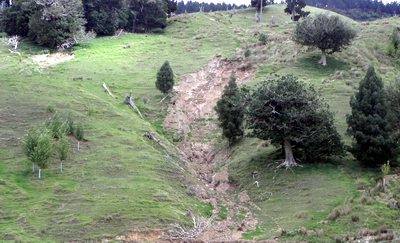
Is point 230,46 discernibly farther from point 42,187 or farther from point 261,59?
point 42,187

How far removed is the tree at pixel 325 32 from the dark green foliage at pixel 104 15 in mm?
35340

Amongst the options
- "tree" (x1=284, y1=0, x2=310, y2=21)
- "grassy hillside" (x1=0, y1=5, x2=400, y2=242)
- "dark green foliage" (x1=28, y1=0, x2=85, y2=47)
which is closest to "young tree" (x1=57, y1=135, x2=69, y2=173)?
"grassy hillside" (x1=0, y1=5, x2=400, y2=242)

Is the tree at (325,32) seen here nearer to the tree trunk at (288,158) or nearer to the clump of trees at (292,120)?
the clump of trees at (292,120)

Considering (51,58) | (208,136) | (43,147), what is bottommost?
(208,136)

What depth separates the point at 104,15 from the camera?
258 feet

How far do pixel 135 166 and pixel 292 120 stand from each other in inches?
473

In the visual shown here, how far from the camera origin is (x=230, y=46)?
70062mm

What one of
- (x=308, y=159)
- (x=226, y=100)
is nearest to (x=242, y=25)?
(x=226, y=100)

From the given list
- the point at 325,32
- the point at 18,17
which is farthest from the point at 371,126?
the point at 18,17

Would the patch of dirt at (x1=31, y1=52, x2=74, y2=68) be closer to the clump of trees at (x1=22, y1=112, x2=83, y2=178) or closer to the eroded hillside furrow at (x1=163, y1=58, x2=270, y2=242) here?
the eroded hillside furrow at (x1=163, y1=58, x2=270, y2=242)

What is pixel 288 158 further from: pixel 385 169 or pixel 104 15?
pixel 104 15

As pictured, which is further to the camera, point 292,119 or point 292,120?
point 292,119

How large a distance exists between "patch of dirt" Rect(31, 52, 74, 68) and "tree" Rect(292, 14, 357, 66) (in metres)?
31.9

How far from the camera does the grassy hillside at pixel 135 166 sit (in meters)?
25.3
